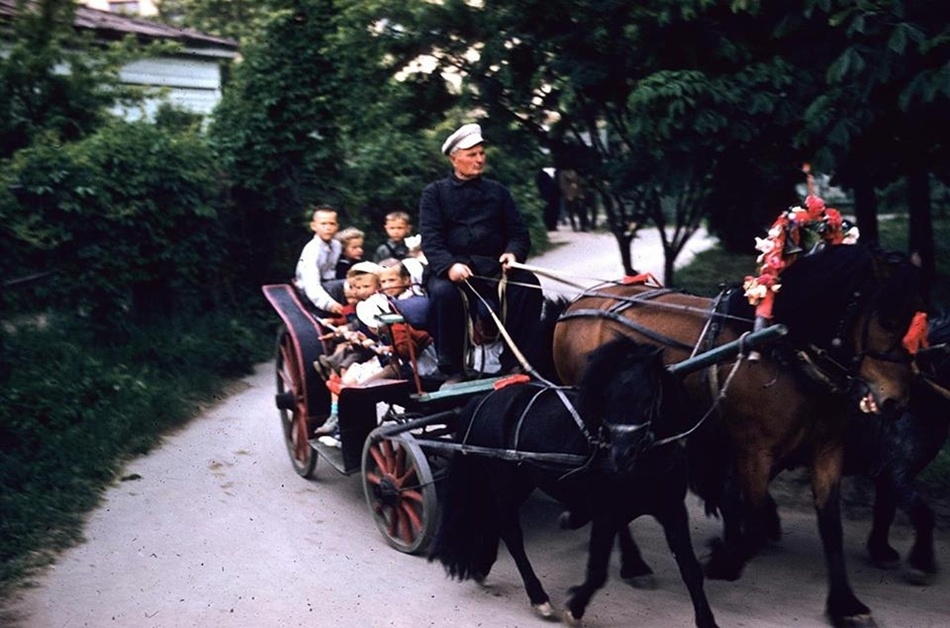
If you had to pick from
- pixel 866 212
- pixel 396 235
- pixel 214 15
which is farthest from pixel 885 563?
pixel 214 15

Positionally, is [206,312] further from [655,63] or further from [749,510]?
[749,510]

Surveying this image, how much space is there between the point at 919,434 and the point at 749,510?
1234mm

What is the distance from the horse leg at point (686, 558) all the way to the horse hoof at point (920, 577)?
4.51ft

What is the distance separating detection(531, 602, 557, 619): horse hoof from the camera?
20.2 feet

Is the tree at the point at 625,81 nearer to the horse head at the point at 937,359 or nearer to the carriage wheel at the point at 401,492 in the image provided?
the horse head at the point at 937,359

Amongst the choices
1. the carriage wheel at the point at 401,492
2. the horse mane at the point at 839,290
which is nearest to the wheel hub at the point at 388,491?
the carriage wheel at the point at 401,492

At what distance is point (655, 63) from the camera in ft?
29.4

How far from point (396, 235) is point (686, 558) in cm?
444

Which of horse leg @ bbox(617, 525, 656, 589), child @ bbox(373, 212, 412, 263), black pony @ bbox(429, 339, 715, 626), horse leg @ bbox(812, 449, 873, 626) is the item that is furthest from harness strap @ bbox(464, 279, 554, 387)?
child @ bbox(373, 212, 412, 263)

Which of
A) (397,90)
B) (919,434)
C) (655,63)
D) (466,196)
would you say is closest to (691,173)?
(655,63)

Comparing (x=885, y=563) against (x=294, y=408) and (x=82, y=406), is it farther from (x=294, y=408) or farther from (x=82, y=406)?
(x=82, y=406)

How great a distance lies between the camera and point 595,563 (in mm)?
5742

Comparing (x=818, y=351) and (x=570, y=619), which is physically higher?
(x=818, y=351)

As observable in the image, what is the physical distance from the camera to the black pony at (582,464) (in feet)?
17.8
